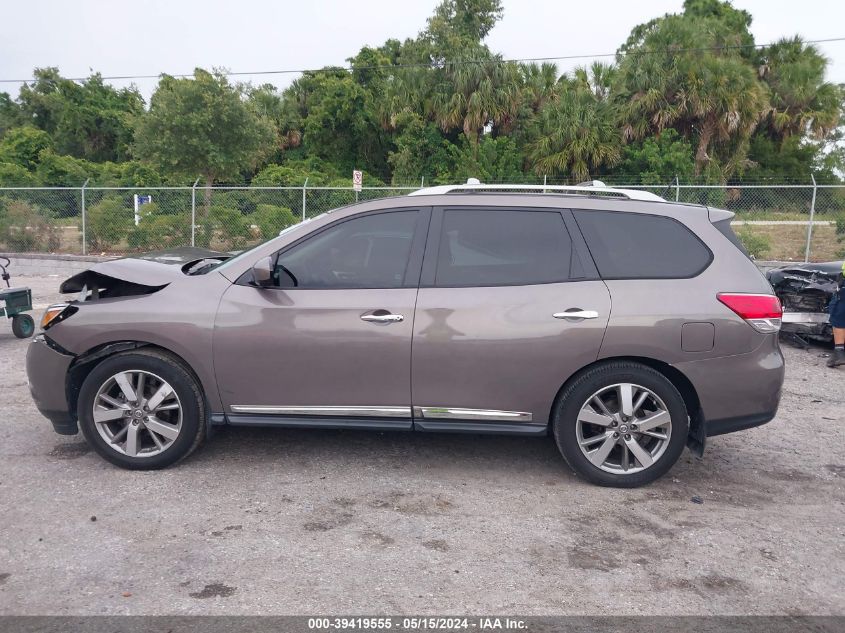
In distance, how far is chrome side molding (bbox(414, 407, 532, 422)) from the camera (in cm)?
455

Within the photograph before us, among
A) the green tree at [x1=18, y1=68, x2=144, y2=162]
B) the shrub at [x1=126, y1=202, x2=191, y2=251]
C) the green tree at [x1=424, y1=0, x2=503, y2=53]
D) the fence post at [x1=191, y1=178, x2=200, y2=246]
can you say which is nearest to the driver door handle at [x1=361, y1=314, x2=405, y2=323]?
the fence post at [x1=191, y1=178, x2=200, y2=246]

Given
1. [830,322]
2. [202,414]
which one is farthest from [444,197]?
[830,322]

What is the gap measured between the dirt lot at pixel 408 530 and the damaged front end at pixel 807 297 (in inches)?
143

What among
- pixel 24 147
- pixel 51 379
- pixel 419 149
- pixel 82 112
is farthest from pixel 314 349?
pixel 82 112

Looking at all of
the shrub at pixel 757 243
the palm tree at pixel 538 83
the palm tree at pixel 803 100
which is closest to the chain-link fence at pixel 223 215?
the shrub at pixel 757 243

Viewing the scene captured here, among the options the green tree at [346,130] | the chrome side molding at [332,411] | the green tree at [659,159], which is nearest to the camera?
the chrome side molding at [332,411]

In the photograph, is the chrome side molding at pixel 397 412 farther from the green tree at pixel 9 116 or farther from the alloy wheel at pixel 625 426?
the green tree at pixel 9 116

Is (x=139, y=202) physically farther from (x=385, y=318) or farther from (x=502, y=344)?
(x=502, y=344)

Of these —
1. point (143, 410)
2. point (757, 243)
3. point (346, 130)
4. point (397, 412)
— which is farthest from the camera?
point (346, 130)

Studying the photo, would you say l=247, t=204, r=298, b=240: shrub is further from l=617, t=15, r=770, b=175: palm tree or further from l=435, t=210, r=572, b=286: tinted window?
l=617, t=15, r=770, b=175: palm tree

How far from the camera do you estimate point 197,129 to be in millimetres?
23234

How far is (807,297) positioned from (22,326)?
9481mm

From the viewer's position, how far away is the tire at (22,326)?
9.09 metres

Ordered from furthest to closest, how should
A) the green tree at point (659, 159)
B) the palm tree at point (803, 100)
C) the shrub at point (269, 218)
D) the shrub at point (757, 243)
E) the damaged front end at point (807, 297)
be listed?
the palm tree at point (803, 100), the green tree at point (659, 159), the shrub at point (269, 218), the shrub at point (757, 243), the damaged front end at point (807, 297)
